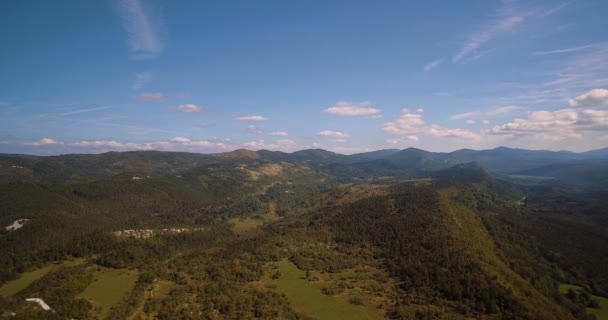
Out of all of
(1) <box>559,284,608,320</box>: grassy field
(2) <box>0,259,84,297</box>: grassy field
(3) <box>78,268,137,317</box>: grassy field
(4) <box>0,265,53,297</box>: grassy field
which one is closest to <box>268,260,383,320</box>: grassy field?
(3) <box>78,268,137,317</box>: grassy field

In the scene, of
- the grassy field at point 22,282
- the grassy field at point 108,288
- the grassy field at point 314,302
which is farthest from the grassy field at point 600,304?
the grassy field at point 22,282

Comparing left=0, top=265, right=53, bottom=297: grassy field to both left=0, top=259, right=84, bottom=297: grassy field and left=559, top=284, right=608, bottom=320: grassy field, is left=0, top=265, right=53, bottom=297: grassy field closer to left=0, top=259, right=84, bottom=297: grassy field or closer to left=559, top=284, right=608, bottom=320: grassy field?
left=0, top=259, right=84, bottom=297: grassy field

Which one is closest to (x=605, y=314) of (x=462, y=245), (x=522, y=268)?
(x=522, y=268)

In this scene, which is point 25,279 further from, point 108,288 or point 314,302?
point 314,302

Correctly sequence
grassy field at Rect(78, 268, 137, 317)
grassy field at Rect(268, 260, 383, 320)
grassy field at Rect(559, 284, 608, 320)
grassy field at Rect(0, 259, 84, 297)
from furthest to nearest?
grassy field at Rect(0, 259, 84, 297), grassy field at Rect(559, 284, 608, 320), grassy field at Rect(78, 268, 137, 317), grassy field at Rect(268, 260, 383, 320)

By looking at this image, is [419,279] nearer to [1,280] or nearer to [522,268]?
[522,268]

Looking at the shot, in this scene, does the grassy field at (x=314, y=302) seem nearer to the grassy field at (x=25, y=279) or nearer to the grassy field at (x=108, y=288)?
the grassy field at (x=108, y=288)
